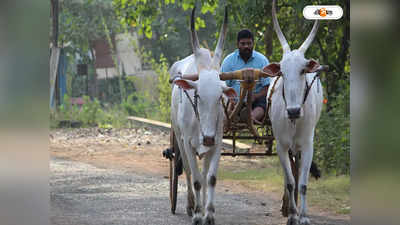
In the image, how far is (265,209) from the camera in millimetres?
6168

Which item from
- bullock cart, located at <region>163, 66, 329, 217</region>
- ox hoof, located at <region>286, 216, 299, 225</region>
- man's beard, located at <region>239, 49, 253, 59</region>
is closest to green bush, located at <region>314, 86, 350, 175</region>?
bullock cart, located at <region>163, 66, 329, 217</region>

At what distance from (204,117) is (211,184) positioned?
0.56m

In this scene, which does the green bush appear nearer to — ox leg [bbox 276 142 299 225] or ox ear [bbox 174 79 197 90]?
ox leg [bbox 276 142 299 225]

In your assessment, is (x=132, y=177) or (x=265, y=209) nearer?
(x=265, y=209)

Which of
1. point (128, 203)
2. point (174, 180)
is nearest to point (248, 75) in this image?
point (174, 180)

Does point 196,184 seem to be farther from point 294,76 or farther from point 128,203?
point 128,203

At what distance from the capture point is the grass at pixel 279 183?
6.50 metres

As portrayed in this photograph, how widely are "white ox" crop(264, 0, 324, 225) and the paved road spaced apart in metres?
0.61

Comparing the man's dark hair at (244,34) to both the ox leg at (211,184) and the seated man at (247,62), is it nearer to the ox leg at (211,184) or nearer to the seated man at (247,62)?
the seated man at (247,62)

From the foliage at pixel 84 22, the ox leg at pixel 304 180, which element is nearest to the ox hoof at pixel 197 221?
the ox leg at pixel 304 180

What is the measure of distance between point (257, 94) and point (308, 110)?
2.51ft
